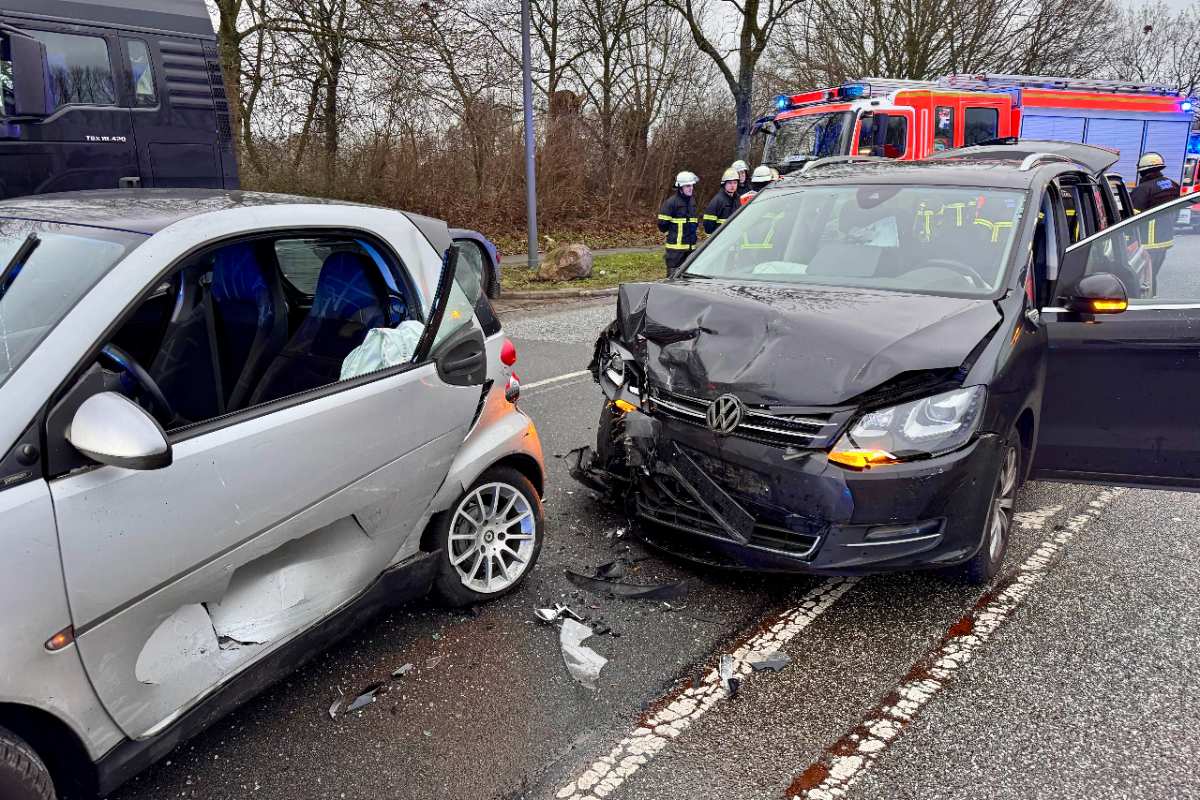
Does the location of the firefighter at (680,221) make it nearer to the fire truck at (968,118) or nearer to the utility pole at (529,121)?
the utility pole at (529,121)

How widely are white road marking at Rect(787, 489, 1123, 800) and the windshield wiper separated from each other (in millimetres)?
2645

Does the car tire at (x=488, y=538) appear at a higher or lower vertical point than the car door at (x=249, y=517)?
lower

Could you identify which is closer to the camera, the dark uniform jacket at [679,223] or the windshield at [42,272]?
the windshield at [42,272]

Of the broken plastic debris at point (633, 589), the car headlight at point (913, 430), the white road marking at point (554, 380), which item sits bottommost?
the broken plastic debris at point (633, 589)

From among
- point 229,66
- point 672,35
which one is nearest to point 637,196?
point 672,35

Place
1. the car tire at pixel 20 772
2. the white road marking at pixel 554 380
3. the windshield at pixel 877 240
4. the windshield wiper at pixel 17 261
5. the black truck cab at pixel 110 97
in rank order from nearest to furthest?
the car tire at pixel 20 772 → the windshield wiper at pixel 17 261 → the windshield at pixel 877 240 → the white road marking at pixel 554 380 → the black truck cab at pixel 110 97

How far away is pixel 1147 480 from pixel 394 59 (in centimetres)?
1511

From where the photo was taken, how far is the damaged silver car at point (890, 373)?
10.1ft

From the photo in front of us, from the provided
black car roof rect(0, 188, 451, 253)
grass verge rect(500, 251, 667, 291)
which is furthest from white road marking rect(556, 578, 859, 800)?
grass verge rect(500, 251, 667, 291)

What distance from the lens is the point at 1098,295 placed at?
3.59 m

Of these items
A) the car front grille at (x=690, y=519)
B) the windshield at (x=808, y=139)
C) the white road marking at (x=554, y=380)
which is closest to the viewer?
the car front grille at (x=690, y=519)

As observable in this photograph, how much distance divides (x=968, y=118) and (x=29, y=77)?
14.0 meters

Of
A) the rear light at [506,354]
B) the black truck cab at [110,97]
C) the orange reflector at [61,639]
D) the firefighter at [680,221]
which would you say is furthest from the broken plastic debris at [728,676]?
the firefighter at [680,221]

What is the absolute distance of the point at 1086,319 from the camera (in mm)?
3779
